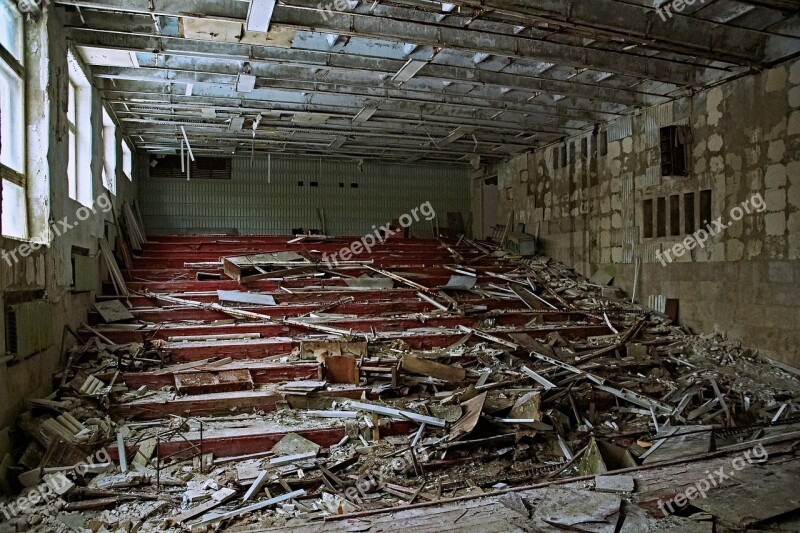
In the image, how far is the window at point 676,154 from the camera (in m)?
8.57

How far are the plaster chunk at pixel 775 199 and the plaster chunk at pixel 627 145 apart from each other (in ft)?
9.60

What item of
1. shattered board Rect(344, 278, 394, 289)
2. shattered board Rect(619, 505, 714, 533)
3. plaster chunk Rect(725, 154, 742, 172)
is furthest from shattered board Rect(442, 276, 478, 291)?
shattered board Rect(619, 505, 714, 533)

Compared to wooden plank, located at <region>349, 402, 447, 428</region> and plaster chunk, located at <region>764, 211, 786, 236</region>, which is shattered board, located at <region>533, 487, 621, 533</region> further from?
plaster chunk, located at <region>764, 211, 786, 236</region>

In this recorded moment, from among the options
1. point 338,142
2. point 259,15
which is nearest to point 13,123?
point 259,15

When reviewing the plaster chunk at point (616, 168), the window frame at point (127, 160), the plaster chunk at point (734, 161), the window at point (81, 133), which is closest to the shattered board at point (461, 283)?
the plaster chunk at point (616, 168)

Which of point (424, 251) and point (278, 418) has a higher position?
point (424, 251)

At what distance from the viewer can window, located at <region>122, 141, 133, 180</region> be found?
1141cm

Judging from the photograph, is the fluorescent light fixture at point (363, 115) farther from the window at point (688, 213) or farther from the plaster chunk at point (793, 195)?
the plaster chunk at point (793, 195)

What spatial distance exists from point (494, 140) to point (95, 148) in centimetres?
793

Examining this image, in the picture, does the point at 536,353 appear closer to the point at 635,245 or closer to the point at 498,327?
the point at 498,327

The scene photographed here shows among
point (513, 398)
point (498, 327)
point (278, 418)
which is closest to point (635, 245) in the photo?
point (498, 327)

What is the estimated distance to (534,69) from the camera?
26.0ft

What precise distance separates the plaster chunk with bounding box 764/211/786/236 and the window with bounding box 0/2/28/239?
8.79 meters

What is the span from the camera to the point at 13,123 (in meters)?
5.09
